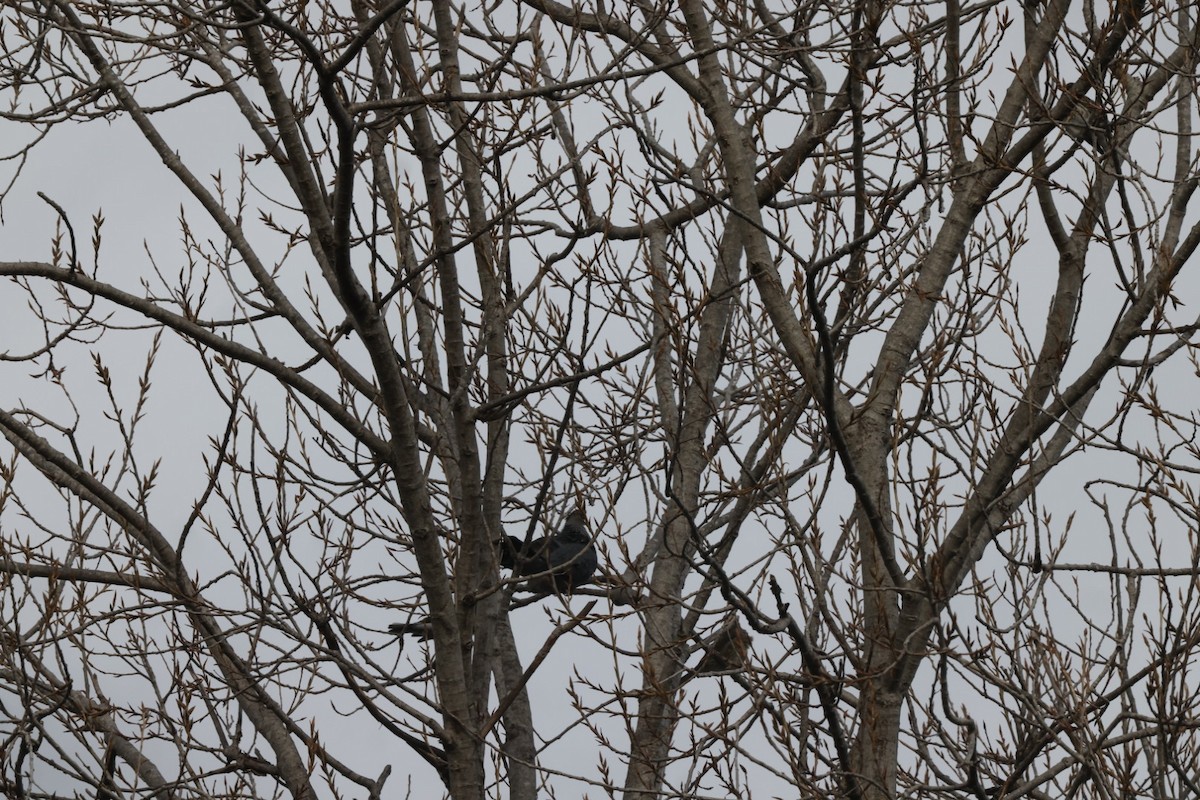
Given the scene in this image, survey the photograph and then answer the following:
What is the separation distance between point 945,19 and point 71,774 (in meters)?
4.67

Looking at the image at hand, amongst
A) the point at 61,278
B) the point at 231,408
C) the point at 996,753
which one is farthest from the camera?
the point at 996,753

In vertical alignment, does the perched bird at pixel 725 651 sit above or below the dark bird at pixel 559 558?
below

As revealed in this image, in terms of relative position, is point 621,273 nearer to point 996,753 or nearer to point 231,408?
point 231,408

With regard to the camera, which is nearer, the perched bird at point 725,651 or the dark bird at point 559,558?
the perched bird at point 725,651

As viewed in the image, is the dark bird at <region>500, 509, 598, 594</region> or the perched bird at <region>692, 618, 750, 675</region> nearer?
the perched bird at <region>692, 618, 750, 675</region>

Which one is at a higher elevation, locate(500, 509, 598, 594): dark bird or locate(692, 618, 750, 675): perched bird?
locate(500, 509, 598, 594): dark bird

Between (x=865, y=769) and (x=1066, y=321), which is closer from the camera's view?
(x=865, y=769)

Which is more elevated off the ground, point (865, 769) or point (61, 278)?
point (61, 278)

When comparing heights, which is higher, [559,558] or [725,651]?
[559,558]

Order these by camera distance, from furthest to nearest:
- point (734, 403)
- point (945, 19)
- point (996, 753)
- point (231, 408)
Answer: point (734, 403), point (996, 753), point (945, 19), point (231, 408)

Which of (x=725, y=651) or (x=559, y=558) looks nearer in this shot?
(x=725, y=651)

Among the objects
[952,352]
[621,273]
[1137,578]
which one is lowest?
[1137,578]

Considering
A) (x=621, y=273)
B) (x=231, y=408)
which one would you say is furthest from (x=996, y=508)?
(x=231, y=408)

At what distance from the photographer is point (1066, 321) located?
4.97 metres
